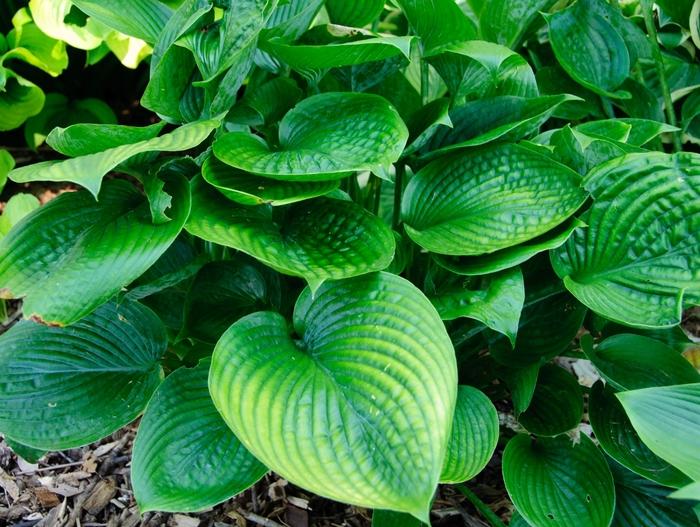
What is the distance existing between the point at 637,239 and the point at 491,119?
31 cm

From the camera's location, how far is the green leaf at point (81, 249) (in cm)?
85

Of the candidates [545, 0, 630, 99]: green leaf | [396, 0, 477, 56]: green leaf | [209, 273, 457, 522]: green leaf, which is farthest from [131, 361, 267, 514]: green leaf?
[545, 0, 630, 99]: green leaf

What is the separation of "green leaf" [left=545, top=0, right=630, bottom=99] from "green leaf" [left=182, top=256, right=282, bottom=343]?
769 millimetres

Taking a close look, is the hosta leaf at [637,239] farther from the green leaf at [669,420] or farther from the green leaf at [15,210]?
the green leaf at [15,210]

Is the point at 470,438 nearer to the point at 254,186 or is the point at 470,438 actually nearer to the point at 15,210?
the point at 254,186

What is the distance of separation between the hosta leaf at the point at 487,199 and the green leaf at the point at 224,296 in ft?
0.87

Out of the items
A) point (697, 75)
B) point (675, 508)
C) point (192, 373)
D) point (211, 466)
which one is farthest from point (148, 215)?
point (697, 75)

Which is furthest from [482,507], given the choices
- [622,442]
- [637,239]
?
[637,239]

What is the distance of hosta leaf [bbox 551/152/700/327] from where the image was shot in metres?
0.99

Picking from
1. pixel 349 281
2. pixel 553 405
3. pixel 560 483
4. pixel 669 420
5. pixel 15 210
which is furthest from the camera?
pixel 15 210

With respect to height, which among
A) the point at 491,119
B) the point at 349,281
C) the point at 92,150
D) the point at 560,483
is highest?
the point at 92,150

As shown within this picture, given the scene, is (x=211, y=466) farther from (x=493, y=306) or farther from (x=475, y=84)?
(x=475, y=84)

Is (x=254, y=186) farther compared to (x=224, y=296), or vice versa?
(x=224, y=296)

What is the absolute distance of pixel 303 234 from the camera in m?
1.02
